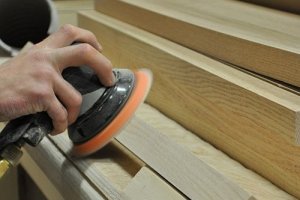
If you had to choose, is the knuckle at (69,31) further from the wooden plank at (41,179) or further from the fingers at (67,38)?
the wooden plank at (41,179)

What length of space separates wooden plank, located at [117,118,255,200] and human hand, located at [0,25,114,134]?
0.40ft

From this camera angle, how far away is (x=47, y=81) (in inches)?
26.8

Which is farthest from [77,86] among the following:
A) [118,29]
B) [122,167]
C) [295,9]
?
[295,9]

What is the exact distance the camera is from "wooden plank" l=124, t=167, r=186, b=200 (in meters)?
0.69

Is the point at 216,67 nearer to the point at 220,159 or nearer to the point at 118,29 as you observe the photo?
the point at 220,159

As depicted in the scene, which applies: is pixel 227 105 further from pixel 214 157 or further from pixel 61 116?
pixel 61 116

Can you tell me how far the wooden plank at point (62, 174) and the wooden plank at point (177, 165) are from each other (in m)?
0.09

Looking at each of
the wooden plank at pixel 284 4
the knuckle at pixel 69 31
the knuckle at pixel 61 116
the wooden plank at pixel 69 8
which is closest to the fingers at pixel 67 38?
the knuckle at pixel 69 31

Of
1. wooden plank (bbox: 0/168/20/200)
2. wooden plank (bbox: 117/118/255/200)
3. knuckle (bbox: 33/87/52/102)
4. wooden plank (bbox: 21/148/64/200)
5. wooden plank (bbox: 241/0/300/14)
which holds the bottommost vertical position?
wooden plank (bbox: 0/168/20/200)

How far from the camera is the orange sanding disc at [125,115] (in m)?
0.75

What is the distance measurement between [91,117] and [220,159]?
0.66 feet

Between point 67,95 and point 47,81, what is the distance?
0.04 m

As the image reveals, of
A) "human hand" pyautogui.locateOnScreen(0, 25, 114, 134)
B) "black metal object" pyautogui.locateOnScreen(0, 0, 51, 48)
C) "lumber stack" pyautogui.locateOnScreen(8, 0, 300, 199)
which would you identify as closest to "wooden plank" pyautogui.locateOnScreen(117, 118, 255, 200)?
"lumber stack" pyautogui.locateOnScreen(8, 0, 300, 199)

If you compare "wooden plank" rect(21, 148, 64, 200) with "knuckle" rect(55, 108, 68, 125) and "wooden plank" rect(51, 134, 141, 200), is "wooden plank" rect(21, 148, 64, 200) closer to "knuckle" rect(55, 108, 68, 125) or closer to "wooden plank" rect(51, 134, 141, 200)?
"wooden plank" rect(51, 134, 141, 200)
